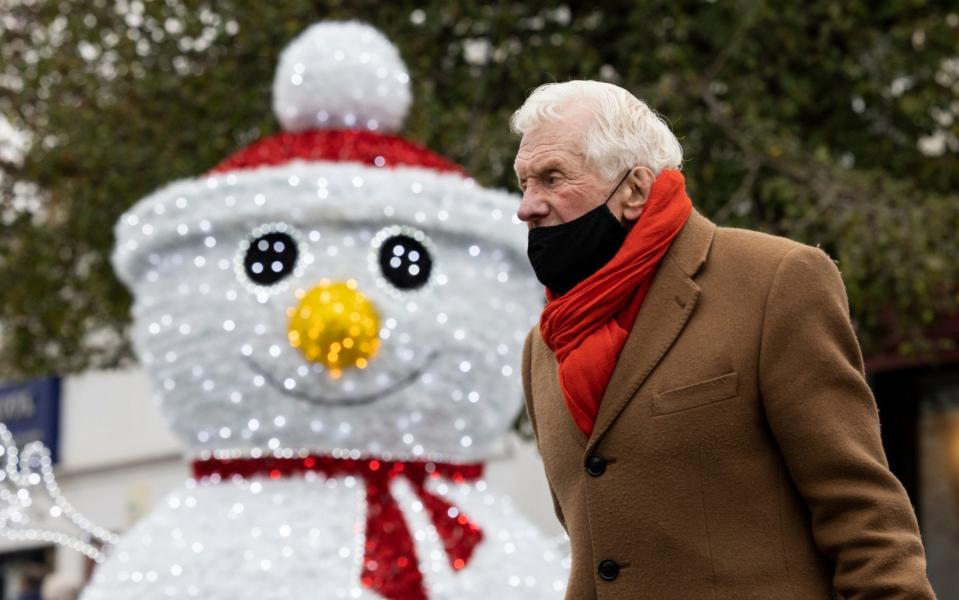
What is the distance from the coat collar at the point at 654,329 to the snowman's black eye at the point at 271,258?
269 centimetres

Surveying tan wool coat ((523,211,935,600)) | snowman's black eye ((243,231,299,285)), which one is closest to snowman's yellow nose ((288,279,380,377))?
snowman's black eye ((243,231,299,285))

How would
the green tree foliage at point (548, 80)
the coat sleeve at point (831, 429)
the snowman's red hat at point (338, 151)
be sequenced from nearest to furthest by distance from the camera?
the coat sleeve at point (831, 429), the snowman's red hat at point (338, 151), the green tree foliage at point (548, 80)

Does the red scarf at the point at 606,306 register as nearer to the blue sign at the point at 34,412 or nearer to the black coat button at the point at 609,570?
the black coat button at the point at 609,570

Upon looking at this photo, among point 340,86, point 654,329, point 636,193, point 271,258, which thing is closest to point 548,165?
point 636,193

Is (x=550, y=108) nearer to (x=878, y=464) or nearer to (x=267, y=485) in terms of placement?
(x=878, y=464)

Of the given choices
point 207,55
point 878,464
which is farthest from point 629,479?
point 207,55

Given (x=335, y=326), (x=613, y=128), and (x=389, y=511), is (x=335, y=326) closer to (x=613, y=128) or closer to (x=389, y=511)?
(x=389, y=511)

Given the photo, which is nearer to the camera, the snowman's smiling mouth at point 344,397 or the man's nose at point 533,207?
the man's nose at point 533,207

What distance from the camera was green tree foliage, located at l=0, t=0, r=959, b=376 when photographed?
7.40 meters

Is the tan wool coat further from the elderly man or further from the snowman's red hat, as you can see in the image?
the snowman's red hat

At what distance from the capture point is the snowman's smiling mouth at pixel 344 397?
4.55 meters

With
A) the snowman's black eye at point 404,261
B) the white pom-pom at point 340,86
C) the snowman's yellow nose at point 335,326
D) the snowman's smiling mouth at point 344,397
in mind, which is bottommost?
the snowman's smiling mouth at point 344,397

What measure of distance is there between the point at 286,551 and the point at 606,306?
2.52m

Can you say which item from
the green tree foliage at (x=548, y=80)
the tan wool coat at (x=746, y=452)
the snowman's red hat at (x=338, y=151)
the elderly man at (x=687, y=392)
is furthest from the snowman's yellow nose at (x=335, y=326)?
the green tree foliage at (x=548, y=80)
